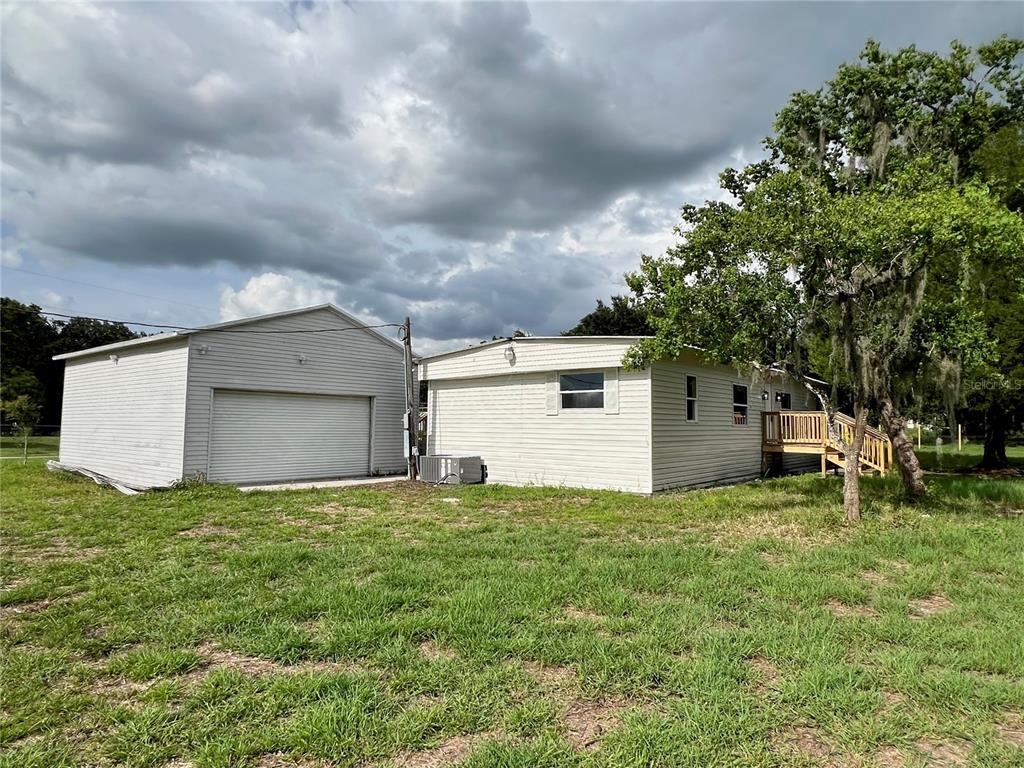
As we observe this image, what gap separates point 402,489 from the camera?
11.0m

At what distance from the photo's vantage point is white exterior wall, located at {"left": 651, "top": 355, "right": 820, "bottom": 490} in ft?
34.8

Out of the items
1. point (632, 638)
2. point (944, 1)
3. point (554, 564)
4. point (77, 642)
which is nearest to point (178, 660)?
point (77, 642)

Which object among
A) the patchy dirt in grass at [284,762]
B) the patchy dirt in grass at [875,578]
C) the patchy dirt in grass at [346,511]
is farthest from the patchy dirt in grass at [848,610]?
the patchy dirt in grass at [346,511]

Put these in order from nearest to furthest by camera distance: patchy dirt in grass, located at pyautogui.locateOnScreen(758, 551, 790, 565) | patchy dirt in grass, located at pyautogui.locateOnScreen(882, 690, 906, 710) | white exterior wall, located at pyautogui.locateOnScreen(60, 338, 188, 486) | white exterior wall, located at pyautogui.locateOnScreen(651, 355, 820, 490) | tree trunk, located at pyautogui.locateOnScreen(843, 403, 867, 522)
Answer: patchy dirt in grass, located at pyautogui.locateOnScreen(882, 690, 906, 710)
patchy dirt in grass, located at pyautogui.locateOnScreen(758, 551, 790, 565)
tree trunk, located at pyautogui.locateOnScreen(843, 403, 867, 522)
white exterior wall, located at pyautogui.locateOnScreen(651, 355, 820, 490)
white exterior wall, located at pyautogui.locateOnScreen(60, 338, 188, 486)

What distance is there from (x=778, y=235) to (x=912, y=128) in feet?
17.3

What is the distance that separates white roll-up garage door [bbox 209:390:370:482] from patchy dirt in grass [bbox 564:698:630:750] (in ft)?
35.4

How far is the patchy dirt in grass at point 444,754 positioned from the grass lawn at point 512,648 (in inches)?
0.5

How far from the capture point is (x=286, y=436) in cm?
1266

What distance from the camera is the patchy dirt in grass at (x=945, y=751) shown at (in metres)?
2.29

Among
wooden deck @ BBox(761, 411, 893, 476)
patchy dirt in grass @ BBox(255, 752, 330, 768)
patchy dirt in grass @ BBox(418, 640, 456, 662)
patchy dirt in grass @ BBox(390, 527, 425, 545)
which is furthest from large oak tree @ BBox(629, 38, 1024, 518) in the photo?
patchy dirt in grass @ BBox(255, 752, 330, 768)

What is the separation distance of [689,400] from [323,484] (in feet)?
26.3

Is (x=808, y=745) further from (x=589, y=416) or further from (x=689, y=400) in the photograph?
(x=689, y=400)

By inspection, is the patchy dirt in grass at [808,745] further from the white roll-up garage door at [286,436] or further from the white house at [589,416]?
the white roll-up garage door at [286,436]

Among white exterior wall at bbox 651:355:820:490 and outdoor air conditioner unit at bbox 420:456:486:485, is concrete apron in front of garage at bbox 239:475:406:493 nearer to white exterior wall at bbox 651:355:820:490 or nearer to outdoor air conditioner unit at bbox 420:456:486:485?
outdoor air conditioner unit at bbox 420:456:486:485
